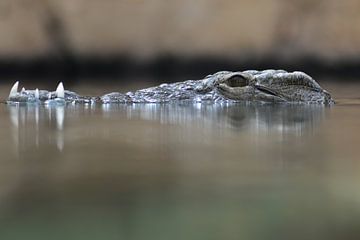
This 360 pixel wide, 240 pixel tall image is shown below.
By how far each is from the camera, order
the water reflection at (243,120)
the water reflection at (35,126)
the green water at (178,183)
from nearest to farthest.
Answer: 1. the green water at (178,183)
2. the water reflection at (35,126)
3. the water reflection at (243,120)

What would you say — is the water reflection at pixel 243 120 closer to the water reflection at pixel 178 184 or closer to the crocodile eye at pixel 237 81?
the water reflection at pixel 178 184

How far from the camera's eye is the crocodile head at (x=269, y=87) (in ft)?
15.6

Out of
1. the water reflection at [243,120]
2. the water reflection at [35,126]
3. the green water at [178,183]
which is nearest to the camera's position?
the green water at [178,183]

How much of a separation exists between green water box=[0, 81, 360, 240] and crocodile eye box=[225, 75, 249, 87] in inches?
90.3

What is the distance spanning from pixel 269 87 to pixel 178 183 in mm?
3582

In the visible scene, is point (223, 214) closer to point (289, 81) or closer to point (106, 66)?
point (289, 81)

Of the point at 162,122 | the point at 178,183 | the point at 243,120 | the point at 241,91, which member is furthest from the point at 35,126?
the point at 241,91

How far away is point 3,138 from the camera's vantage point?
2154 millimetres

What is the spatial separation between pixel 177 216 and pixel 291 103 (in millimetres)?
3762

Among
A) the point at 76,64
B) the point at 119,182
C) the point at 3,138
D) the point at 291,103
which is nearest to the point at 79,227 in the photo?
the point at 119,182

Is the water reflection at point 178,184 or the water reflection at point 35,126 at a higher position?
the water reflection at point 35,126

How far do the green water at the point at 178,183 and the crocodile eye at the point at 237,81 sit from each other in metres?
2.29

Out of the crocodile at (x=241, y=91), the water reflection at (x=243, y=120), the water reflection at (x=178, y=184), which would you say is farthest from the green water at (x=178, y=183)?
the crocodile at (x=241, y=91)

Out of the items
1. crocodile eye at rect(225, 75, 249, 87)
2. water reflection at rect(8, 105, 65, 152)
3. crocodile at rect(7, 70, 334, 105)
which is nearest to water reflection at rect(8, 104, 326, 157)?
water reflection at rect(8, 105, 65, 152)
